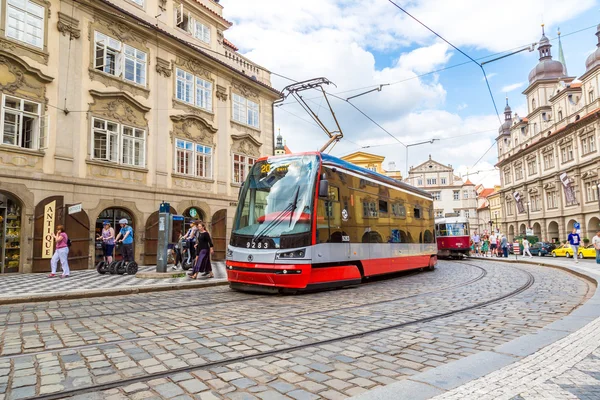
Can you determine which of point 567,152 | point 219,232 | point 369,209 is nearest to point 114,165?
point 219,232

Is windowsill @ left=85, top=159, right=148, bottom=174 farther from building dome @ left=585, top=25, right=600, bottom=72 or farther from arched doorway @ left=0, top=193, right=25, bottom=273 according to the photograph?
building dome @ left=585, top=25, right=600, bottom=72

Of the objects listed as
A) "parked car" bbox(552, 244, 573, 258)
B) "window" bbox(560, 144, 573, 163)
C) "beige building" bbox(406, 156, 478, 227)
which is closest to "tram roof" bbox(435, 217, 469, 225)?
"parked car" bbox(552, 244, 573, 258)

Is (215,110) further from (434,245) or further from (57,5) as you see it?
(434,245)

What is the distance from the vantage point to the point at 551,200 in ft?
174

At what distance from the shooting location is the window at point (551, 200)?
51.9 m

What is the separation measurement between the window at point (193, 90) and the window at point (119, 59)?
2.03m

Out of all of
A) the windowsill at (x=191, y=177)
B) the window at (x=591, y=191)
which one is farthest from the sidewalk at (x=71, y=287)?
the window at (x=591, y=191)

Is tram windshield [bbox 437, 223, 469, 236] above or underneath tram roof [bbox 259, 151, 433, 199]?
underneath

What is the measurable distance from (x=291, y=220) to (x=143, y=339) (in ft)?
14.8

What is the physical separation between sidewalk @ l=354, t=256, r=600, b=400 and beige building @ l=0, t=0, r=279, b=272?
14.7 metres

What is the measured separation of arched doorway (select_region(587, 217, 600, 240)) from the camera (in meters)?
42.7

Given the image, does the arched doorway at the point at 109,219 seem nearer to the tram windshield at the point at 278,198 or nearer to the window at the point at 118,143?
the window at the point at 118,143

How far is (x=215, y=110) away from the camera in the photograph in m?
22.0

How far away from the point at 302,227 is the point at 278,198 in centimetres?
96
